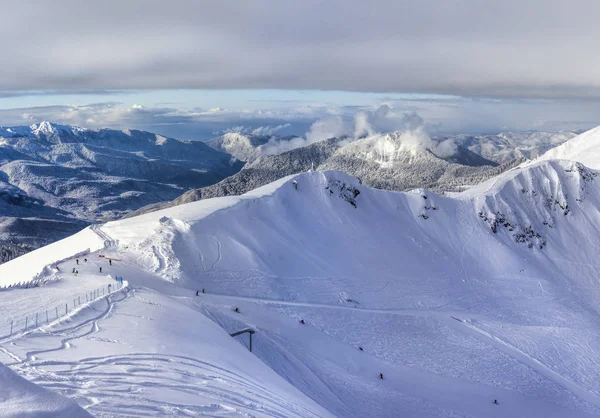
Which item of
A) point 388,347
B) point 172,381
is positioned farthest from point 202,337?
point 388,347

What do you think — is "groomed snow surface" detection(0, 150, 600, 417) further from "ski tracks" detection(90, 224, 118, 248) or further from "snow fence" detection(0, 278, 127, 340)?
"snow fence" detection(0, 278, 127, 340)

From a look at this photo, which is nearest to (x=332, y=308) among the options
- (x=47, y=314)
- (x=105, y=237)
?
(x=105, y=237)

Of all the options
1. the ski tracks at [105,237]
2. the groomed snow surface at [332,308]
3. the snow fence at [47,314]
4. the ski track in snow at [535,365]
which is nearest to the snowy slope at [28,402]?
the groomed snow surface at [332,308]

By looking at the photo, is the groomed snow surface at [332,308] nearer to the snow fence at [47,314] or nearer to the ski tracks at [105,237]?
the ski tracks at [105,237]

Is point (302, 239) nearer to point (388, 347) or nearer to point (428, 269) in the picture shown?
point (428, 269)

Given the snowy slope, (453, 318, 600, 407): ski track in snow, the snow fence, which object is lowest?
(453, 318, 600, 407): ski track in snow

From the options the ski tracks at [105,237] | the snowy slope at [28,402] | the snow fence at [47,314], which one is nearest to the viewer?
the snowy slope at [28,402]

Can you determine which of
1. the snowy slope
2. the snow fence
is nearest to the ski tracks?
the snow fence

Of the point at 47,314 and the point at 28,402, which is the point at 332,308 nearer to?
the point at 47,314
